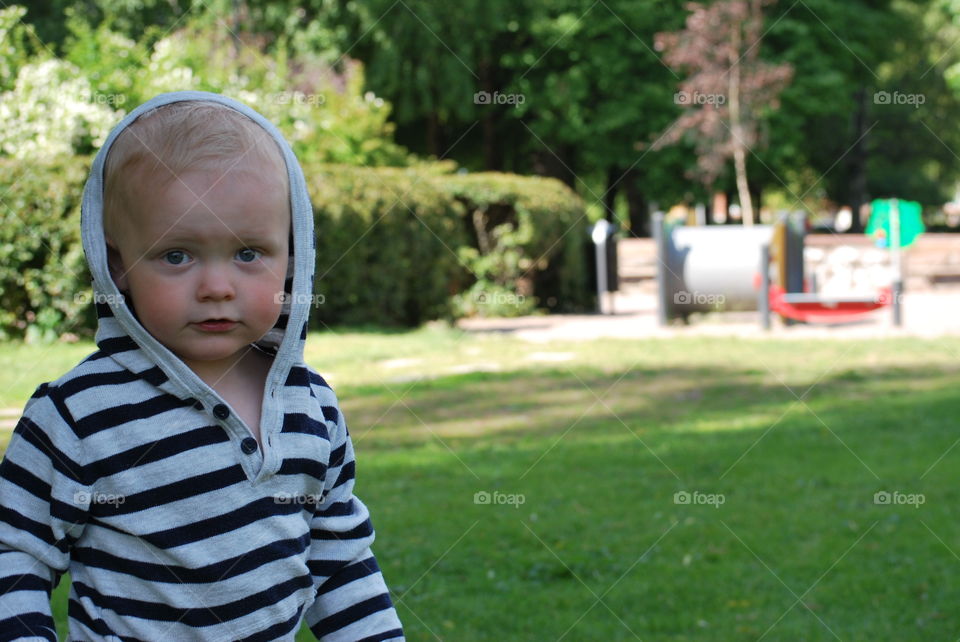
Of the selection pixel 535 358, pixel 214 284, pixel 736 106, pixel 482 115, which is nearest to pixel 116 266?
pixel 214 284

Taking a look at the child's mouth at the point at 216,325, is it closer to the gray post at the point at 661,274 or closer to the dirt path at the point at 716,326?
the dirt path at the point at 716,326

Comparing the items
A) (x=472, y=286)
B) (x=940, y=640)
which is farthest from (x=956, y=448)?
(x=472, y=286)

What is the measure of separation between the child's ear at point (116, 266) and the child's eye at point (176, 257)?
9 cm

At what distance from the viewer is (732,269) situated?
14.1m

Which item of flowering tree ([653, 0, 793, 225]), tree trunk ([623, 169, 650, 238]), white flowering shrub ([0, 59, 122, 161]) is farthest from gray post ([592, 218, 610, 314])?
tree trunk ([623, 169, 650, 238])

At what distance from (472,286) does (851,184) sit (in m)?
27.2

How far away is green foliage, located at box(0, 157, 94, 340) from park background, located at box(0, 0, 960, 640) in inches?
1.0

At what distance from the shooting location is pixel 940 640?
3.81 meters

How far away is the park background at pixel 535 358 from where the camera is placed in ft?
14.5

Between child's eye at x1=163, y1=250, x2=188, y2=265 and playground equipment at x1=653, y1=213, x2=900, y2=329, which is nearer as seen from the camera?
child's eye at x1=163, y1=250, x2=188, y2=265

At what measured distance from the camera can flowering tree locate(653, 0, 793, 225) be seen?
75.8ft

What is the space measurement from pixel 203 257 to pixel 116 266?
160 millimetres

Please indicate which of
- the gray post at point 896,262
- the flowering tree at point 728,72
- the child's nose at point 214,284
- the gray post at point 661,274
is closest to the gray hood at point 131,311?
the child's nose at point 214,284

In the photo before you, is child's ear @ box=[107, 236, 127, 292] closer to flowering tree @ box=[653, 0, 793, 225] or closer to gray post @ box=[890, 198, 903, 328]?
gray post @ box=[890, 198, 903, 328]
